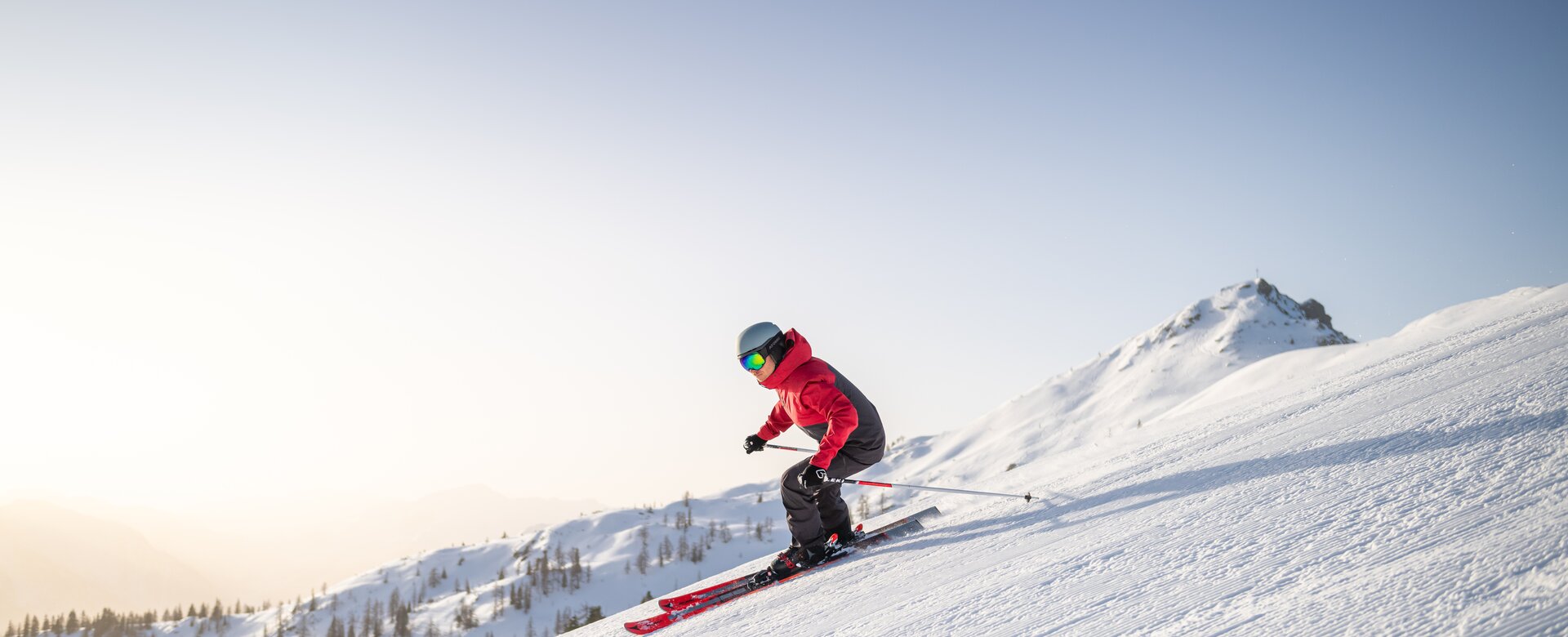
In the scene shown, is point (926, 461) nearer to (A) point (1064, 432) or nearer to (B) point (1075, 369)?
(A) point (1064, 432)

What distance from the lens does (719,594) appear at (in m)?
5.95

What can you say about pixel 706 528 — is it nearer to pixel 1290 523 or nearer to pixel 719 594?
pixel 719 594

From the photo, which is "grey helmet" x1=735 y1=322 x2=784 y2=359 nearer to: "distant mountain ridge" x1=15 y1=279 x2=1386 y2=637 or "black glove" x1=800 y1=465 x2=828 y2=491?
"black glove" x1=800 y1=465 x2=828 y2=491

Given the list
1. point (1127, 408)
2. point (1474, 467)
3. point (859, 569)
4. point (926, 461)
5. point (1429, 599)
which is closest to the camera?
point (1429, 599)

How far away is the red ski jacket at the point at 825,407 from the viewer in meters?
Result: 6.03

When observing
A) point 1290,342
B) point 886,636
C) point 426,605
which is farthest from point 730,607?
point 1290,342

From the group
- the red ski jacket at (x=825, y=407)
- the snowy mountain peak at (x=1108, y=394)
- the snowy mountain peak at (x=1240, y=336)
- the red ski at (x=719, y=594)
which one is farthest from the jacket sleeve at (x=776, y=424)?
the snowy mountain peak at (x=1240, y=336)

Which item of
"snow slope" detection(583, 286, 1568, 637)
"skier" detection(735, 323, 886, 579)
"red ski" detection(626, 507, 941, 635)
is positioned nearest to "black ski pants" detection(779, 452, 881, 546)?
"skier" detection(735, 323, 886, 579)

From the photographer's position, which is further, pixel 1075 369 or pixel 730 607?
pixel 1075 369

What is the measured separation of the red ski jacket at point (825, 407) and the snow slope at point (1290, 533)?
2.83ft

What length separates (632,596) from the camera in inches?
4862

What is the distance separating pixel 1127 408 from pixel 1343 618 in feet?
558

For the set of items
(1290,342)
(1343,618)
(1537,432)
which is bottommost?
(1343,618)

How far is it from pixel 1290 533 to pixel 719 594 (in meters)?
4.00
